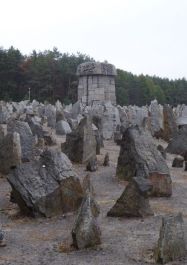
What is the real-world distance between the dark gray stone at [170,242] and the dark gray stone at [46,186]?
2.43 meters

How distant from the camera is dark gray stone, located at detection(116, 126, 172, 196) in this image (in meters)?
9.76

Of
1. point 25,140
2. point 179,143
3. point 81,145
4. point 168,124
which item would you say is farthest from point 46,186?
point 168,124

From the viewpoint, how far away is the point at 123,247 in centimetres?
648

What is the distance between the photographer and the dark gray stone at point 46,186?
8102mm

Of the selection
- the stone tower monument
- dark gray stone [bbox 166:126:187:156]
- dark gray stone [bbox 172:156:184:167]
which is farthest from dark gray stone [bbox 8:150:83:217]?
the stone tower monument

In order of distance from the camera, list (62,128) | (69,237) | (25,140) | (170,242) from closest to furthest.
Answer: (170,242), (69,237), (25,140), (62,128)

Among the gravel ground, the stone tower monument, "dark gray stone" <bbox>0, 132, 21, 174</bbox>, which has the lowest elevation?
the gravel ground

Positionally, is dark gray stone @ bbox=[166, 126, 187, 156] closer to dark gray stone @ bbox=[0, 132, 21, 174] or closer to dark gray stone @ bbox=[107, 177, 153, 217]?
dark gray stone @ bbox=[0, 132, 21, 174]

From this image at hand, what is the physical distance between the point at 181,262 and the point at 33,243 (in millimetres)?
1884

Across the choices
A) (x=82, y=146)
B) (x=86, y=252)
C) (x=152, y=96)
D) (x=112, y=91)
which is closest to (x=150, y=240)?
(x=86, y=252)

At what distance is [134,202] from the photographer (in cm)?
798

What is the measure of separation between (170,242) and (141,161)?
4.48m

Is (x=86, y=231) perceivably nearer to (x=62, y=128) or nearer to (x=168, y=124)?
(x=62, y=128)

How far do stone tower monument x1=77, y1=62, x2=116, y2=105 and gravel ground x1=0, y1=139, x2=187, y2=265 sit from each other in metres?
21.8
